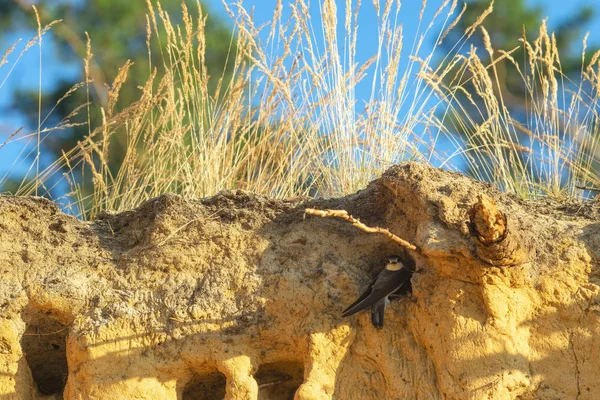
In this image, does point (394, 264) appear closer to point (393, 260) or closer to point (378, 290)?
point (393, 260)

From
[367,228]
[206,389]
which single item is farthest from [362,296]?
[206,389]

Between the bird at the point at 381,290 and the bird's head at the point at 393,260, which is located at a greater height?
the bird's head at the point at 393,260

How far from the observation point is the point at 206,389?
12.2 feet

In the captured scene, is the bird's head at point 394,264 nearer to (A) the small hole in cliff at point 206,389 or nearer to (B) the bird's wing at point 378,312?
(B) the bird's wing at point 378,312

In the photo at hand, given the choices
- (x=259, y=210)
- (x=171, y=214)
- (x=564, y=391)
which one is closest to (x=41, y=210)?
(x=171, y=214)

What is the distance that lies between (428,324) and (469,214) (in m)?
0.47

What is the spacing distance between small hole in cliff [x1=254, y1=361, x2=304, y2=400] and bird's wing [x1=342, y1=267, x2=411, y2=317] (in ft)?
1.16

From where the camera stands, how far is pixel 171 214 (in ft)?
12.1

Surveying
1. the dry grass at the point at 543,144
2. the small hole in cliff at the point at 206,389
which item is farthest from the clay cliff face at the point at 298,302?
the dry grass at the point at 543,144

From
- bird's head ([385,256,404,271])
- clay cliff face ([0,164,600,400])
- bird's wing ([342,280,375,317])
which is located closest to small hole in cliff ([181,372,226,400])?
clay cliff face ([0,164,600,400])

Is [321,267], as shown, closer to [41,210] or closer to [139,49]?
[41,210]

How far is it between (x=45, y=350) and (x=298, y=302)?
38.5 inches

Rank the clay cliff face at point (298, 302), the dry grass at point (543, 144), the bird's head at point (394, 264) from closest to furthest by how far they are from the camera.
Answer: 1. the clay cliff face at point (298, 302)
2. the bird's head at point (394, 264)
3. the dry grass at point (543, 144)

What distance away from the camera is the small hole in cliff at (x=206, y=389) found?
12.1 feet
